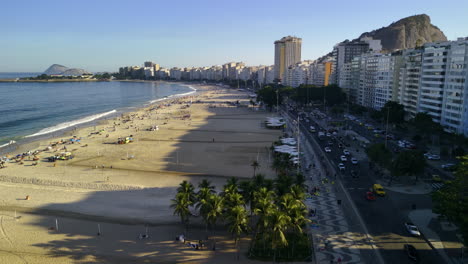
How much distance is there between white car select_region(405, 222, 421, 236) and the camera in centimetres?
1978

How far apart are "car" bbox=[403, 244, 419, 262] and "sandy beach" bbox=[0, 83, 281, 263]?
8663mm

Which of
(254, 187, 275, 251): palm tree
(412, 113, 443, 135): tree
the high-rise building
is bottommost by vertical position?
(254, 187, 275, 251): palm tree

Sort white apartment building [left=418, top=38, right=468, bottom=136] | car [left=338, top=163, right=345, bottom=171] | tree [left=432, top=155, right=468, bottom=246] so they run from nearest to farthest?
tree [left=432, top=155, right=468, bottom=246]
car [left=338, top=163, right=345, bottom=171]
white apartment building [left=418, top=38, right=468, bottom=136]

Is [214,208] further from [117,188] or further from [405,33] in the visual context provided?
[405,33]

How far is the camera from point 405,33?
186 metres

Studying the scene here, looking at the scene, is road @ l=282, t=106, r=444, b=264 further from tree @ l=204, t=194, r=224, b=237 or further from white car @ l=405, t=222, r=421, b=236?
tree @ l=204, t=194, r=224, b=237

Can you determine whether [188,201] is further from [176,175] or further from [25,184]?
[25,184]

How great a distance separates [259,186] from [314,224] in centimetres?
477

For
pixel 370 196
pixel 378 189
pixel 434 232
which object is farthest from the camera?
pixel 378 189

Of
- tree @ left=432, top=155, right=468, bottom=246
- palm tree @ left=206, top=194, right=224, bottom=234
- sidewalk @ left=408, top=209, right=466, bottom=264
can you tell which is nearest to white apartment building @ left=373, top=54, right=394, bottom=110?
sidewalk @ left=408, top=209, right=466, bottom=264

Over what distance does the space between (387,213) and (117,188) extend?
22.0 m

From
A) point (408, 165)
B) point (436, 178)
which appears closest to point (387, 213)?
point (408, 165)

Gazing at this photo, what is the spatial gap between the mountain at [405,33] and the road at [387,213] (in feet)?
520

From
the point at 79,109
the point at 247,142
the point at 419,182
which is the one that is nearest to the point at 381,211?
the point at 419,182
